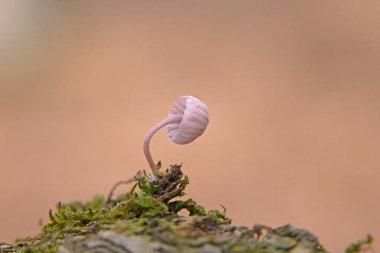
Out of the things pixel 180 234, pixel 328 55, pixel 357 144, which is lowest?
pixel 180 234

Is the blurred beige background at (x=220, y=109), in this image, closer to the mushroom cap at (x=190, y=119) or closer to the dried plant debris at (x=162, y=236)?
the mushroom cap at (x=190, y=119)

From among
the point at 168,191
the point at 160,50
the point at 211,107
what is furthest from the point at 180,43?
the point at 168,191

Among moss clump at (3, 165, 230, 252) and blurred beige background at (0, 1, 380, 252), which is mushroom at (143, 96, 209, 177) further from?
blurred beige background at (0, 1, 380, 252)

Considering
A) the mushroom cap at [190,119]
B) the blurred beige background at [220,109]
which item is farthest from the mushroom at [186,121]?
the blurred beige background at [220,109]

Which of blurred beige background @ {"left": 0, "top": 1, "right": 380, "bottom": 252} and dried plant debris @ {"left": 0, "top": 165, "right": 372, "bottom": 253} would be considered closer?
dried plant debris @ {"left": 0, "top": 165, "right": 372, "bottom": 253}

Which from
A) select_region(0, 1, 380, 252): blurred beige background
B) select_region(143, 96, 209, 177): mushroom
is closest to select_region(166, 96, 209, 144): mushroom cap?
select_region(143, 96, 209, 177): mushroom

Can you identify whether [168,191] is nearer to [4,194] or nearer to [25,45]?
[4,194]

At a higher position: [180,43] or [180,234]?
[180,43]
